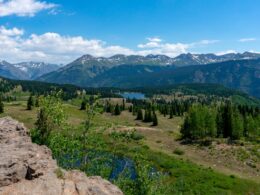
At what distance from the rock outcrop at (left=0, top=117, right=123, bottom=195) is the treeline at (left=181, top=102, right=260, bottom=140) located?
353 ft

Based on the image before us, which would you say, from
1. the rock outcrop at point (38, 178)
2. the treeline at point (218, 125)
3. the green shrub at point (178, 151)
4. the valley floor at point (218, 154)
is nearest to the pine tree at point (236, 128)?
the treeline at point (218, 125)

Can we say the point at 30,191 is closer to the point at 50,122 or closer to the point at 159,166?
the point at 50,122

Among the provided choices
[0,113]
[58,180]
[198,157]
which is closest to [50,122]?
[58,180]

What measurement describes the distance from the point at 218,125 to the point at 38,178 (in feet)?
399

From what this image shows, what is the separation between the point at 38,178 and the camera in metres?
22.3

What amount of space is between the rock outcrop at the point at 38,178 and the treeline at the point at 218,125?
108m

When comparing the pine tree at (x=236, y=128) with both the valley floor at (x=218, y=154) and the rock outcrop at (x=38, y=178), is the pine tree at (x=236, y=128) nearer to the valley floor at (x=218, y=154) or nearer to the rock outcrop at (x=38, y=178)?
the valley floor at (x=218, y=154)

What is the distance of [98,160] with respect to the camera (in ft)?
130

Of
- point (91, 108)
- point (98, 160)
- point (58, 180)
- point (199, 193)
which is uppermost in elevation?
point (91, 108)

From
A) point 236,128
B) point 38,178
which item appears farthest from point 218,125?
point 38,178

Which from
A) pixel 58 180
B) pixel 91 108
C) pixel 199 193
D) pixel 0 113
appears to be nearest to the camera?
pixel 58 180

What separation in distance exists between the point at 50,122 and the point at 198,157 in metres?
79.2

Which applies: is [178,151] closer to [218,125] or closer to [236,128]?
[236,128]

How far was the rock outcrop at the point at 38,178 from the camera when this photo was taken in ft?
69.8
